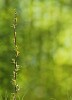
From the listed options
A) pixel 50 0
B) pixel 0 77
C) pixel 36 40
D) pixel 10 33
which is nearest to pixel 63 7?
pixel 50 0

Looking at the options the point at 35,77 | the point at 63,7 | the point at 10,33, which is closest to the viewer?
the point at 10,33

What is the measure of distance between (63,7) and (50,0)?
0.90 m

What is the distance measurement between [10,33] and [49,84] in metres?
5.53

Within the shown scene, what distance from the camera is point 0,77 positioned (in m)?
18.6

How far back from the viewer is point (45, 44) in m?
25.7

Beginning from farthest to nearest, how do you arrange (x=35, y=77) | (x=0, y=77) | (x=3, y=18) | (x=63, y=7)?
1. (x=63, y=7)
2. (x=35, y=77)
3. (x=3, y=18)
4. (x=0, y=77)

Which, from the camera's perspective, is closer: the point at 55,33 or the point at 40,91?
the point at 40,91

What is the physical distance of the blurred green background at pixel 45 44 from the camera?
23.0 metres

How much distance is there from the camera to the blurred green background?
75.4ft

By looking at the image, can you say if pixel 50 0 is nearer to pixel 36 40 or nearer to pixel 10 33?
pixel 36 40

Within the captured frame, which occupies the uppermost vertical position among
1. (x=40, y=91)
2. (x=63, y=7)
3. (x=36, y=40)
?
(x=63, y=7)

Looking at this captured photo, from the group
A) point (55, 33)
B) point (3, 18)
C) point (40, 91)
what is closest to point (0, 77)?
point (3, 18)

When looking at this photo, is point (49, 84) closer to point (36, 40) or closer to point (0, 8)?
point (36, 40)

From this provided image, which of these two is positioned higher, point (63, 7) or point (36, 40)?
point (63, 7)
